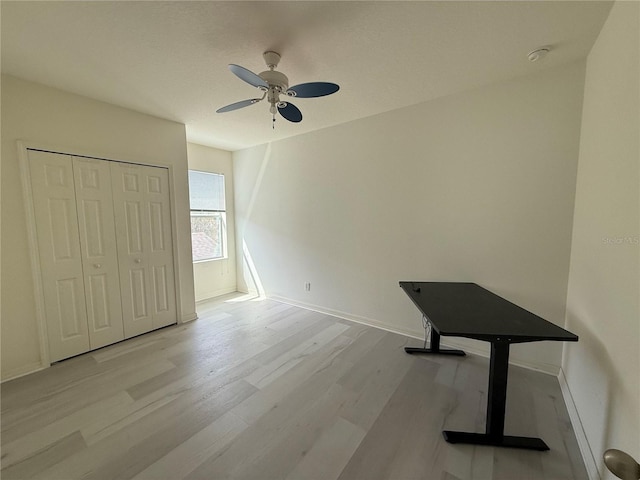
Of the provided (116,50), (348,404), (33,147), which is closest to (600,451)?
(348,404)

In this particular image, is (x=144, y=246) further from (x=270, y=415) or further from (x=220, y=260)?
(x=270, y=415)

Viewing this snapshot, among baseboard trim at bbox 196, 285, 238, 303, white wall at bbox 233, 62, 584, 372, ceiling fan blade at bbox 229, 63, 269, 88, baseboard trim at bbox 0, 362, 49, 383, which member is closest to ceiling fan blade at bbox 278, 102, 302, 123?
ceiling fan blade at bbox 229, 63, 269, 88

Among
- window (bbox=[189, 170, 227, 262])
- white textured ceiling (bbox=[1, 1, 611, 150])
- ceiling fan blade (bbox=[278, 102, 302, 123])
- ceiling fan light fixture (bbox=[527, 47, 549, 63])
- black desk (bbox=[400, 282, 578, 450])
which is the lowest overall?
black desk (bbox=[400, 282, 578, 450])

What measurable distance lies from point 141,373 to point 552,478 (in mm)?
3079

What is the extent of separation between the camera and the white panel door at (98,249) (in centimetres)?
260

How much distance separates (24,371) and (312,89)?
3554mm

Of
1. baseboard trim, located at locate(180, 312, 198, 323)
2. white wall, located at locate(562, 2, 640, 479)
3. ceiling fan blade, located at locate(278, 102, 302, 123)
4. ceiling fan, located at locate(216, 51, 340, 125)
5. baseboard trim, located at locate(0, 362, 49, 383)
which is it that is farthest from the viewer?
baseboard trim, located at locate(180, 312, 198, 323)

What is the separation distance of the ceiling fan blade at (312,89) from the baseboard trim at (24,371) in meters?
3.38

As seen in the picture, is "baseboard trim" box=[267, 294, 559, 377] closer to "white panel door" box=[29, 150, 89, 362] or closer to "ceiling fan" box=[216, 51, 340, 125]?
"white panel door" box=[29, 150, 89, 362]

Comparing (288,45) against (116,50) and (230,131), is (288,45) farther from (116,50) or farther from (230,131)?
(230,131)

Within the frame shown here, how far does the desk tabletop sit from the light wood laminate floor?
0.75 meters

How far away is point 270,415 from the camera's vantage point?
1824 millimetres

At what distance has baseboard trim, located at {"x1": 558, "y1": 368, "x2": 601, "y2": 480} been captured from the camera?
1.38 meters

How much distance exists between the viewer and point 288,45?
6.04 feet
